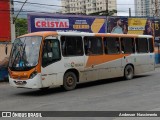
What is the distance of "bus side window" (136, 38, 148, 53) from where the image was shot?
21052 mm

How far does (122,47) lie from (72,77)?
4551 millimetres

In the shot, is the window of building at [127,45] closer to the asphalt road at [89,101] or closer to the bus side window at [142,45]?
the bus side window at [142,45]

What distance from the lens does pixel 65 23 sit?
29.6 m

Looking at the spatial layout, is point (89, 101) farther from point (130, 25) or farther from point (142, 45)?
point (130, 25)

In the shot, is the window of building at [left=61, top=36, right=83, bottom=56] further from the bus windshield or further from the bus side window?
the bus side window

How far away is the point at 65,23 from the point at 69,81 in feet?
45.8

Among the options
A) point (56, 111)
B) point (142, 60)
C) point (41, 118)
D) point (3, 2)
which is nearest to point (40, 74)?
point (56, 111)

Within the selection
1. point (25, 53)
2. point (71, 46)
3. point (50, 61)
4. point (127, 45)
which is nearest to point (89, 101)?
point (50, 61)

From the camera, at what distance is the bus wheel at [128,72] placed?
20.0m

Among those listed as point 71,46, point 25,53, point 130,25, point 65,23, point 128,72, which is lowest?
point 128,72

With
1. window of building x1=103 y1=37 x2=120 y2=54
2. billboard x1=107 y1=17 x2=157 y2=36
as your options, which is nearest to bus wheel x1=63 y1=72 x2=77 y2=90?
window of building x1=103 y1=37 x2=120 y2=54

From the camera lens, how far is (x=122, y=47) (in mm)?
19859

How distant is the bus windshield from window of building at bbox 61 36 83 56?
1364mm

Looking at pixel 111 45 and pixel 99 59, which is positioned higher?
pixel 111 45
